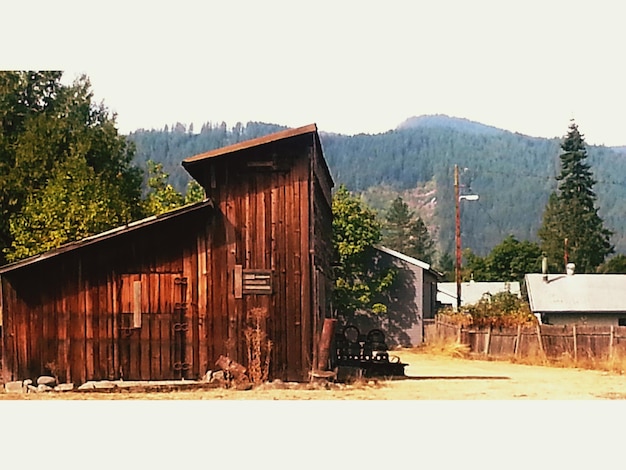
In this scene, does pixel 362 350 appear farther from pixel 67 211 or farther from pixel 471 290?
pixel 67 211

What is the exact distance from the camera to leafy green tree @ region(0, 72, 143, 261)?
11.7 meters

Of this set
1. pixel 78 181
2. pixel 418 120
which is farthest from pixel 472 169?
pixel 78 181

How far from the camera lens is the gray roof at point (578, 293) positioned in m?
11.0

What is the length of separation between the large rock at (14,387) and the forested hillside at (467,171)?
303 centimetres

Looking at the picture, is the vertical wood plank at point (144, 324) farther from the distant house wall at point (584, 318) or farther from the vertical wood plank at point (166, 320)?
the distant house wall at point (584, 318)

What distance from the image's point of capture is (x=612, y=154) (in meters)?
10.8

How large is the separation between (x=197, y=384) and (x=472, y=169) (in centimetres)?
370

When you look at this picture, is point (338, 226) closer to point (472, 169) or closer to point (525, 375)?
point (472, 169)

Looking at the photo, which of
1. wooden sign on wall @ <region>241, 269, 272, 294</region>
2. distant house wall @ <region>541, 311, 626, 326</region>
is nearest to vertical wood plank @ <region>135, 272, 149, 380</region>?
wooden sign on wall @ <region>241, 269, 272, 294</region>

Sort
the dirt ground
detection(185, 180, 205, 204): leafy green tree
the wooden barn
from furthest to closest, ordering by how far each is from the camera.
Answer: detection(185, 180, 205, 204): leafy green tree
the wooden barn
the dirt ground

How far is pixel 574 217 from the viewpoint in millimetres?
10930

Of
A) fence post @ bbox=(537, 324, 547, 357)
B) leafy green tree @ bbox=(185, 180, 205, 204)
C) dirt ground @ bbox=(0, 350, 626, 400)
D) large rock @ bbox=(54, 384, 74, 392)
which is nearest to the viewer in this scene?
dirt ground @ bbox=(0, 350, 626, 400)

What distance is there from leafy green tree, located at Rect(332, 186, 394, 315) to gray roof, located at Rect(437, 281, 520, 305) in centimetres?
60

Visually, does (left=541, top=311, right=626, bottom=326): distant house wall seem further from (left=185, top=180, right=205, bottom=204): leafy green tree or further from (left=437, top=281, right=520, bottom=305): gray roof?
(left=185, top=180, right=205, bottom=204): leafy green tree
